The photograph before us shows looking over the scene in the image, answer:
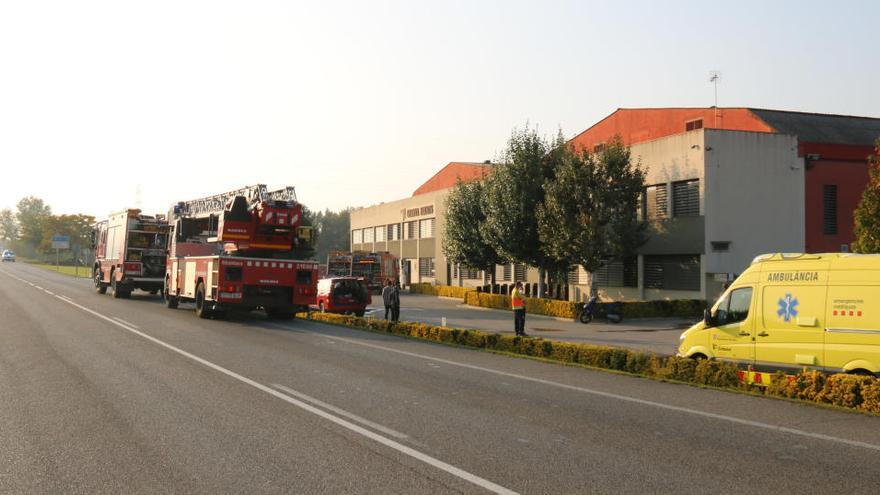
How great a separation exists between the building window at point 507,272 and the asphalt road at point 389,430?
1192 inches

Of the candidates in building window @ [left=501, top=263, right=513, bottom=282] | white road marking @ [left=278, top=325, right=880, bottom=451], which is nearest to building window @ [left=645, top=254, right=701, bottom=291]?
building window @ [left=501, top=263, right=513, bottom=282]

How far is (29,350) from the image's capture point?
14.8m

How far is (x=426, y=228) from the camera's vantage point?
57.8 m

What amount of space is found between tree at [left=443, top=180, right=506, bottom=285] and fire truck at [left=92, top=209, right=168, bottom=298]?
16.0m

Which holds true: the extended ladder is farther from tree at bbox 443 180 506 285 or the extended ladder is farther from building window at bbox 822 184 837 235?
building window at bbox 822 184 837 235

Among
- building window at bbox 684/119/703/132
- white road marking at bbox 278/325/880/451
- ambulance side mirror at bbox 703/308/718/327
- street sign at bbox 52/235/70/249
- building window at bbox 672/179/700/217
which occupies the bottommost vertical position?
white road marking at bbox 278/325/880/451

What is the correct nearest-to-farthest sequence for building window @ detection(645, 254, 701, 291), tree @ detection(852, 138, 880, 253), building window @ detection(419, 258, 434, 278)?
tree @ detection(852, 138, 880, 253) → building window @ detection(645, 254, 701, 291) → building window @ detection(419, 258, 434, 278)

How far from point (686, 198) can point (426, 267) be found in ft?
96.4

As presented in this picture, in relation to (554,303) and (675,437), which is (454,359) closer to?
(675,437)

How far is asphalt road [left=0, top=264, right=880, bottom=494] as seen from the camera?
613cm

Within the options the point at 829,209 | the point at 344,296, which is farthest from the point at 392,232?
the point at 829,209

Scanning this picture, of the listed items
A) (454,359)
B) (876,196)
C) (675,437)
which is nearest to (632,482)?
(675,437)

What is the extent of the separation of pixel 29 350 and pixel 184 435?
9.22 meters

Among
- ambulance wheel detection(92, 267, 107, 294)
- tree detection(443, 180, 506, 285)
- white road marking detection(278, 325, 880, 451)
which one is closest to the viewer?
white road marking detection(278, 325, 880, 451)
